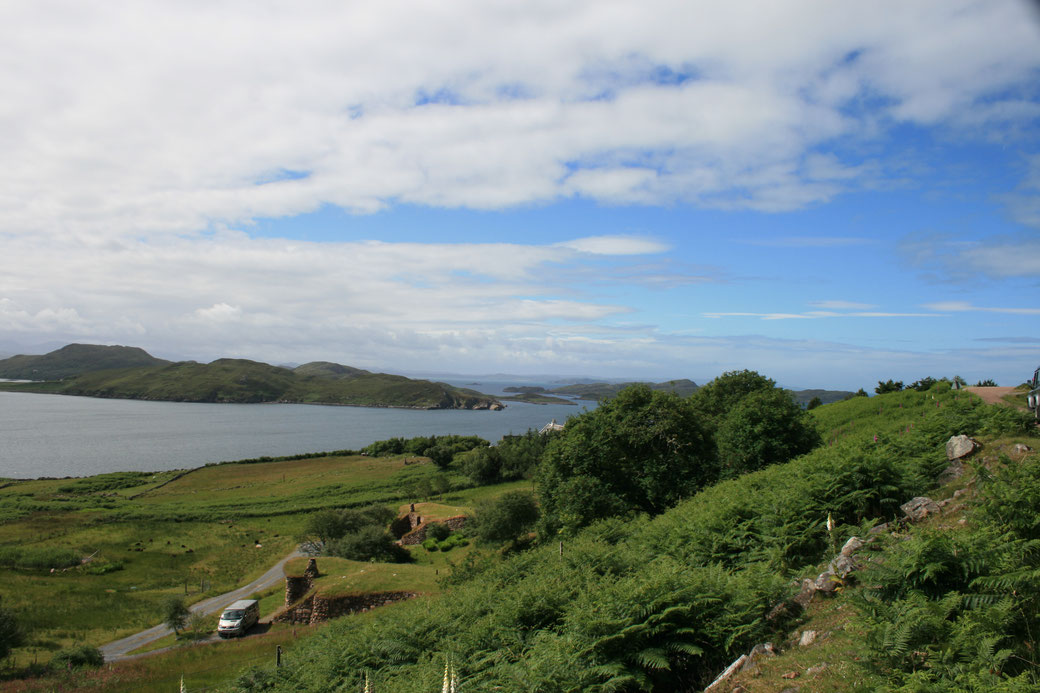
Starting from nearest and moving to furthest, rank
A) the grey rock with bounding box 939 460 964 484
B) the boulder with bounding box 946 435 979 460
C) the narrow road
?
the grey rock with bounding box 939 460 964 484 → the boulder with bounding box 946 435 979 460 → the narrow road

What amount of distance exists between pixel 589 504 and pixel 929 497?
16.9 metres

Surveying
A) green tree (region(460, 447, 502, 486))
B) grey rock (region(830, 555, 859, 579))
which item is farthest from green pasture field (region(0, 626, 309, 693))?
green tree (region(460, 447, 502, 486))

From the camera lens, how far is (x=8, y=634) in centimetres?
2536

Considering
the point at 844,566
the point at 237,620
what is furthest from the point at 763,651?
the point at 237,620

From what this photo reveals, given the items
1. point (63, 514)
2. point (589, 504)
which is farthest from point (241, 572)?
point (63, 514)

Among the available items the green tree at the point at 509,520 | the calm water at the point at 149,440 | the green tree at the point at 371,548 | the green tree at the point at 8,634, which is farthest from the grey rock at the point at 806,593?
the calm water at the point at 149,440

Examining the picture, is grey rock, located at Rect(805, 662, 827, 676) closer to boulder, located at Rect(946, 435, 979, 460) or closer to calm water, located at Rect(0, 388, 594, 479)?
boulder, located at Rect(946, 435, 979, 460)

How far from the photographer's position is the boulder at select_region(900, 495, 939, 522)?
34.1 ft

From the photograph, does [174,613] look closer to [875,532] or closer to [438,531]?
[438,531]

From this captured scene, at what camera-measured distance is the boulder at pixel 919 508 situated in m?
10.4

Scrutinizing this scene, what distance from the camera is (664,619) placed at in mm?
8055

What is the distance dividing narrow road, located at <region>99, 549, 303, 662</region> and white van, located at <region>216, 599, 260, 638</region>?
15.3 ft

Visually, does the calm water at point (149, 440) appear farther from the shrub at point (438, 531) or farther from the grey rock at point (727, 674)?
the grey rock at point (727, 674)

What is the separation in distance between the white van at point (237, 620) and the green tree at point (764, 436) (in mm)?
26308
